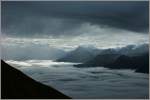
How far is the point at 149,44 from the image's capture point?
387 cm

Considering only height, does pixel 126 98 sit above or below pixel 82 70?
below

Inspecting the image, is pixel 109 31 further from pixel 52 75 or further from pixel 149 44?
pixel 52 75

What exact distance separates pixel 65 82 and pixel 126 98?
84 cm

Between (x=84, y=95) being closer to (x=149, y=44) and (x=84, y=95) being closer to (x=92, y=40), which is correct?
(x=92, y=40)

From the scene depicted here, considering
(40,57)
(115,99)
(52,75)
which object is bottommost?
(115,99)

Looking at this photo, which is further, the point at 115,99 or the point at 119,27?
the point at 119,27

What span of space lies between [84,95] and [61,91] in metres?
0.33

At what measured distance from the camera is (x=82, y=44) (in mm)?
4016

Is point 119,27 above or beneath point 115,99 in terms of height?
above

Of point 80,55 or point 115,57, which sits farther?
point 115,57

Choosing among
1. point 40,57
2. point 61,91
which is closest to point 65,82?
point 61,91

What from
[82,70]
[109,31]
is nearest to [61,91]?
[82,70]

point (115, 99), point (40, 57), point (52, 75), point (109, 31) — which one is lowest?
point (115, 99)

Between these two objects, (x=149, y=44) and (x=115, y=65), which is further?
(x=115, y=65)
